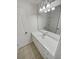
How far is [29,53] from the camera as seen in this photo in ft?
6.84

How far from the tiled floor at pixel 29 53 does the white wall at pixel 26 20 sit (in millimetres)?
121

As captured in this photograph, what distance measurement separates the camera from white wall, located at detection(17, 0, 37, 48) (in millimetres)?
2047

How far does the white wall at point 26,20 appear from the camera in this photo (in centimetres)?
205

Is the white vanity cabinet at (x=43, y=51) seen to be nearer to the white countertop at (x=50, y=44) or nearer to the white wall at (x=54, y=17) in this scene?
the white countertop at (x=50, y=44)

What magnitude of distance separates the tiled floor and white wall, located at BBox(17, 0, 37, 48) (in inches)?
4.8

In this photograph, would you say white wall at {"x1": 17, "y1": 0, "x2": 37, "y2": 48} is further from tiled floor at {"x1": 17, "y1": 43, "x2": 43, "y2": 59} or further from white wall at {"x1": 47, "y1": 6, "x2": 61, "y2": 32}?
white wall at {"x1": 47, "y1": 6, "x2": 61, "y2": 32}

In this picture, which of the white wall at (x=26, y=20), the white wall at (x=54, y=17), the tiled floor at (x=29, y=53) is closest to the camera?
the white wall at (x=54, y=17)

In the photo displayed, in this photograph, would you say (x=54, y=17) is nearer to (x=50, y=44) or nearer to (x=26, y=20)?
(x=50, y=44)

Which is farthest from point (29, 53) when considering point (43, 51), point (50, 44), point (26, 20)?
point (26, 20)

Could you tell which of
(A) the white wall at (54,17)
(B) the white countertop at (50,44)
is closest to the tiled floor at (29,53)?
(B) the white countertop at (50,44)

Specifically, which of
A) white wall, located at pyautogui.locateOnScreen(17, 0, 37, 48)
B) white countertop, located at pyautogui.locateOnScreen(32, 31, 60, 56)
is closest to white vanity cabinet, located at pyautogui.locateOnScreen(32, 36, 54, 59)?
white countertop, located at pyautogui.locateOnScreen(32, 31, 60, 56)

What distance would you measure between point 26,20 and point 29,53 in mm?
845

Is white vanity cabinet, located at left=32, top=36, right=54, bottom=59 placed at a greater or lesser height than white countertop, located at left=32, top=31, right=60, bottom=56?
lesser
